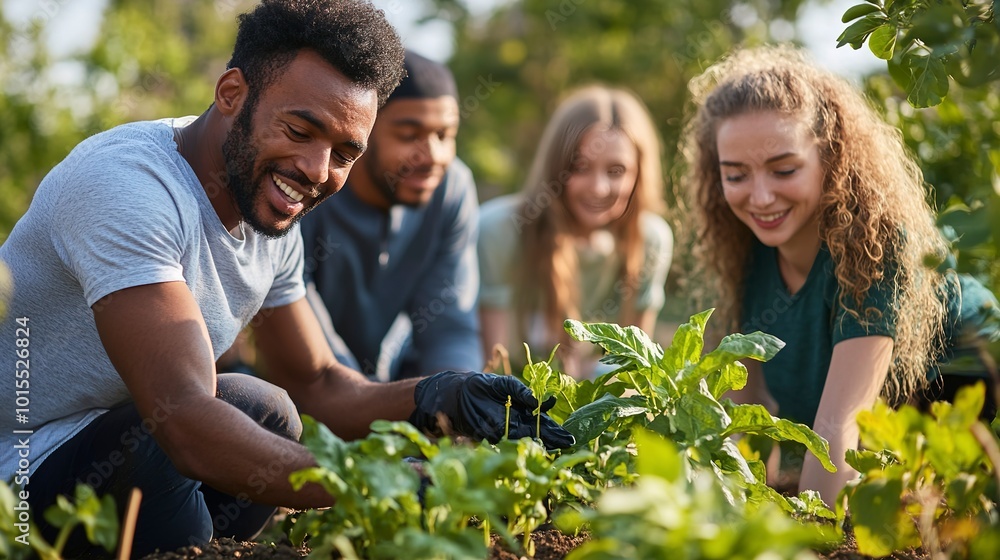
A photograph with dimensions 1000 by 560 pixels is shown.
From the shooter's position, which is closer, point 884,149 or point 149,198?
point 149,198

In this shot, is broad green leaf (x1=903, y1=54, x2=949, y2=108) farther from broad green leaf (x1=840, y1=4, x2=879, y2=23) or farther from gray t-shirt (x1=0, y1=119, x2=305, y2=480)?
gray t-shirt (x1=0, y1=119, x2=305, y2=480)

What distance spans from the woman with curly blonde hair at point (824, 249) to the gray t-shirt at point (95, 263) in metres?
1.32

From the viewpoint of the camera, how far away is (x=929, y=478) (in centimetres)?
145

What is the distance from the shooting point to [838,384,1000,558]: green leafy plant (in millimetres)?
1288

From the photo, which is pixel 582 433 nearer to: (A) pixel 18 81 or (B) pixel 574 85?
(A) pixel 18 81

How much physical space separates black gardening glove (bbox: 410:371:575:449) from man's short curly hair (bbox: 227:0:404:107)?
2.09 feet

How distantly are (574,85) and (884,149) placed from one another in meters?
6.77

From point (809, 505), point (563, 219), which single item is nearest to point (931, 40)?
point (809, 505)

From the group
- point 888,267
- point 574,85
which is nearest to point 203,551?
point 888,267

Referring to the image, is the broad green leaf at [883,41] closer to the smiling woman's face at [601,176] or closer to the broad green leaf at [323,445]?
the broad green leaf at [323,445]

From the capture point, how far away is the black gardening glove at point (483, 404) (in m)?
1.86

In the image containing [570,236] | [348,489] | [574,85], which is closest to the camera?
[348,489]

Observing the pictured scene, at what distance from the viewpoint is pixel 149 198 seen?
1755mm

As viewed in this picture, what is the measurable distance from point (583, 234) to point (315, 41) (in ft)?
8.75
